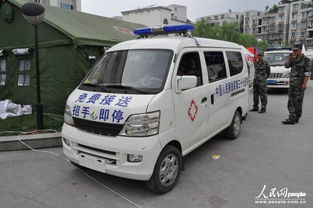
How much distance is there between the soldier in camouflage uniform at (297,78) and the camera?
21.7 feet

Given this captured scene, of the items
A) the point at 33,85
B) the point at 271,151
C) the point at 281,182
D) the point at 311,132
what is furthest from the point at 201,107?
the point at 33,85

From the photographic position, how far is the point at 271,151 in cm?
501

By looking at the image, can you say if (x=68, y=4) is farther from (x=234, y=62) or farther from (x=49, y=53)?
(x=234, y=62)

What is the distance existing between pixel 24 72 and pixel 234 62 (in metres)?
5.89

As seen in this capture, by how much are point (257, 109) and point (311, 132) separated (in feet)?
8.53

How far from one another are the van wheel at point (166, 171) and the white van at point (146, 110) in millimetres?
13

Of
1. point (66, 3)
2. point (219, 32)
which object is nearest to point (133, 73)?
point (66, 3)

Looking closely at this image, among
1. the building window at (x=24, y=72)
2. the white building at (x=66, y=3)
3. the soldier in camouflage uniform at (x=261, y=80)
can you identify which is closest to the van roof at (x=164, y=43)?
the building window at (x=24, y=72)

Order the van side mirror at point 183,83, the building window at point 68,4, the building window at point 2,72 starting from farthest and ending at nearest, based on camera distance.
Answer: the building window at point 68,4 < the building window at point 2,72 < the van side mirror at point 183,83

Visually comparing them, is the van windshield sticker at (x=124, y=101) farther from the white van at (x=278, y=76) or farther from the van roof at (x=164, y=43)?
the white van at (x=278, y=76)

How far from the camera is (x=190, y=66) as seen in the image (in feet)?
13.0

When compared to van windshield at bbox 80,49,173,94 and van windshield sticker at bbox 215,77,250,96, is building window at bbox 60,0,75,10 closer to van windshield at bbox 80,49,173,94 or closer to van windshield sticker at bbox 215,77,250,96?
van windshield sticker at bbox 215,77,250,96

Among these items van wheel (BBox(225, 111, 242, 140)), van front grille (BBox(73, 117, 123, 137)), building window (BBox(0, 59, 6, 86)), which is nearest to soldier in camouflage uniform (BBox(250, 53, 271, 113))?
van wheel (BBox(225, 111, 242, 140))

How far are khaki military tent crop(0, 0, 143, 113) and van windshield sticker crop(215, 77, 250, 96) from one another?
11.7 ft
